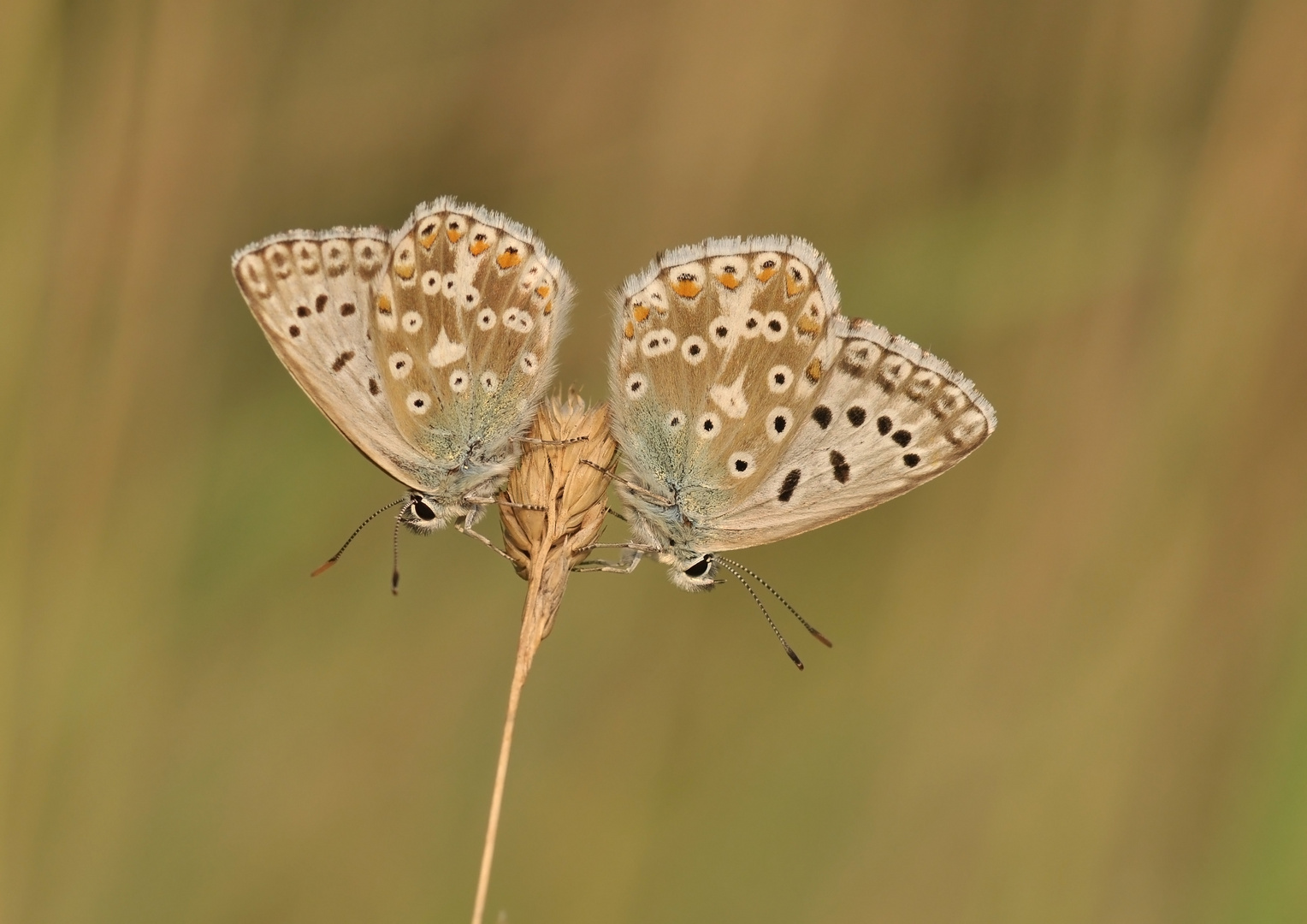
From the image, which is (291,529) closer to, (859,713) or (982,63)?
(859,713)

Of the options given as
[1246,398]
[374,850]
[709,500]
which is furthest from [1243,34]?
[374,850]

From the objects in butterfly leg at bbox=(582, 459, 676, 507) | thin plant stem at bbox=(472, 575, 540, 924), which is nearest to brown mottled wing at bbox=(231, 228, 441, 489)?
butterfly leg at bbox=(582, 459, 676, 507)

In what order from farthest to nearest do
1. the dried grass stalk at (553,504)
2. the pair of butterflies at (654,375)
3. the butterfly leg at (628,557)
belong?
the pair of butterflies at (654,375)
the butterfly leg at (628,557)
the dried grass stalk at (553,504)

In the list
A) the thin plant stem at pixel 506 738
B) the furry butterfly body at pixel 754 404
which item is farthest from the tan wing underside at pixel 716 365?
the thin plant stem at pixel 506 738

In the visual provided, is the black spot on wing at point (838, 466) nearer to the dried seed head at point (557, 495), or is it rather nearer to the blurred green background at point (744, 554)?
the dried seed head at point (557, 495)

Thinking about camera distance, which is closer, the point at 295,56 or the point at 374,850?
the point at 374,850

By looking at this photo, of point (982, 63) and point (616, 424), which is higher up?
point (982, 63)

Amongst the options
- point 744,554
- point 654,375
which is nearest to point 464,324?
point 654,375
